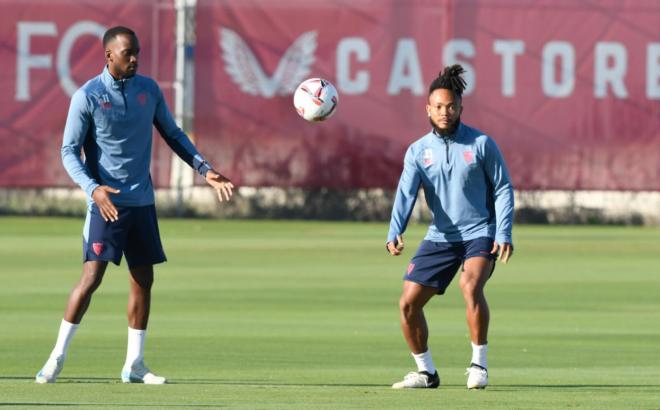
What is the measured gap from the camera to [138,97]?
11430mm

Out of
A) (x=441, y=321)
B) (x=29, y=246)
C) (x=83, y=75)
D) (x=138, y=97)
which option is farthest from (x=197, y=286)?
(x=83, y=75)

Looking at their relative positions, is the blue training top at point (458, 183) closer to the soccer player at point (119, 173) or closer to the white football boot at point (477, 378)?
the white football boot at point (477, 378)

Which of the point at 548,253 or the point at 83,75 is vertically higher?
the point at 83,75

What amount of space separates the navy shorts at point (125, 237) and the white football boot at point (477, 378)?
2220 mm

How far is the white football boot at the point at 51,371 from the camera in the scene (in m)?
11.0

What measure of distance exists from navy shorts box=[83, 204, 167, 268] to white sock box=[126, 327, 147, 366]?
1.47ft

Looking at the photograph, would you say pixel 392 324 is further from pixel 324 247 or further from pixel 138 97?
pixel 324 247

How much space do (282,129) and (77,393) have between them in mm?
20970

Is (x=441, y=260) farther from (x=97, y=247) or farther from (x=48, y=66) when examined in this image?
(x=48, y=66)

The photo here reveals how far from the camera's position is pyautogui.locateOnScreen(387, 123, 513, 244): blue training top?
11.4 metres

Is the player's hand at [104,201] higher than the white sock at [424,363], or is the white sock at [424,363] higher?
the player's hand at [104,201]

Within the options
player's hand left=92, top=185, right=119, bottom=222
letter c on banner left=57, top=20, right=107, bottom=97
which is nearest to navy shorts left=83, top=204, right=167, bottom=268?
player's hand left=92, top=185, right=119, bottom=222

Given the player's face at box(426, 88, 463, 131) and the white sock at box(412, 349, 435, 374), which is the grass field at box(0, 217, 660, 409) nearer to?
the white sock at box(412, 349, 435, 374)

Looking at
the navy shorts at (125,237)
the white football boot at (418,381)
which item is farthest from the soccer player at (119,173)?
the white football boot at (418,381)
